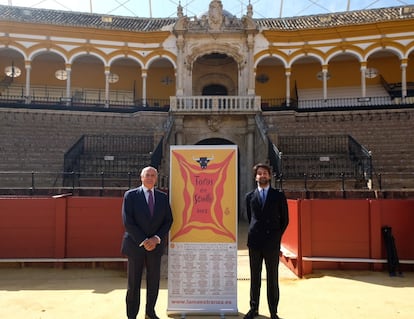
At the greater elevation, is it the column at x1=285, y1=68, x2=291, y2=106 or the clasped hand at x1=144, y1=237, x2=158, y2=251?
the column at x1=285, y1=68, x2=291, y2=106

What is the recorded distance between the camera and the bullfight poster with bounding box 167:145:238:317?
436cm

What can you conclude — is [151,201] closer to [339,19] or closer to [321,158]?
[321,158]

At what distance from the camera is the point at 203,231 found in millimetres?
4371

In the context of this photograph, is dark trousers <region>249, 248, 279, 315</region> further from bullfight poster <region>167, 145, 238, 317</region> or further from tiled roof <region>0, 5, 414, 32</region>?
tiled roof <region>0, 5, 414, 32</region>

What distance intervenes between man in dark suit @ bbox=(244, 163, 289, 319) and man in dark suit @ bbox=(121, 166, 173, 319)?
1.05 meters

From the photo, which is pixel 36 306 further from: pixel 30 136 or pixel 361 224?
pixel 30 136

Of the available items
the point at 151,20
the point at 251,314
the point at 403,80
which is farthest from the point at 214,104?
the point at 403,80

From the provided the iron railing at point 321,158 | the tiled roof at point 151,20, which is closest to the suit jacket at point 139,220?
the iron railing at point 321,158

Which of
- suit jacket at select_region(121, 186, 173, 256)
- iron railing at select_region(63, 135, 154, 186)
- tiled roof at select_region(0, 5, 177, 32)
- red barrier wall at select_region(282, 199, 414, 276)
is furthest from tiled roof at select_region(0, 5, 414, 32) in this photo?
suit jacket at select_region(121, 186, 173, 256)

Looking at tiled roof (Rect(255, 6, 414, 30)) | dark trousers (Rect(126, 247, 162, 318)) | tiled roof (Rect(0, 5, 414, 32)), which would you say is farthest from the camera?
tiled roof (Rect(0, 5, 414, 32))

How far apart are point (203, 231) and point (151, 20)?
21049 millimetres

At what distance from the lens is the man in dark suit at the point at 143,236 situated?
390 centimetres

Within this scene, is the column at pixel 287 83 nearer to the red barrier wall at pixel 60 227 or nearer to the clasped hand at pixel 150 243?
the red barrier wall at pixel 60 227

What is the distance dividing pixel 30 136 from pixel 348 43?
674 inches
